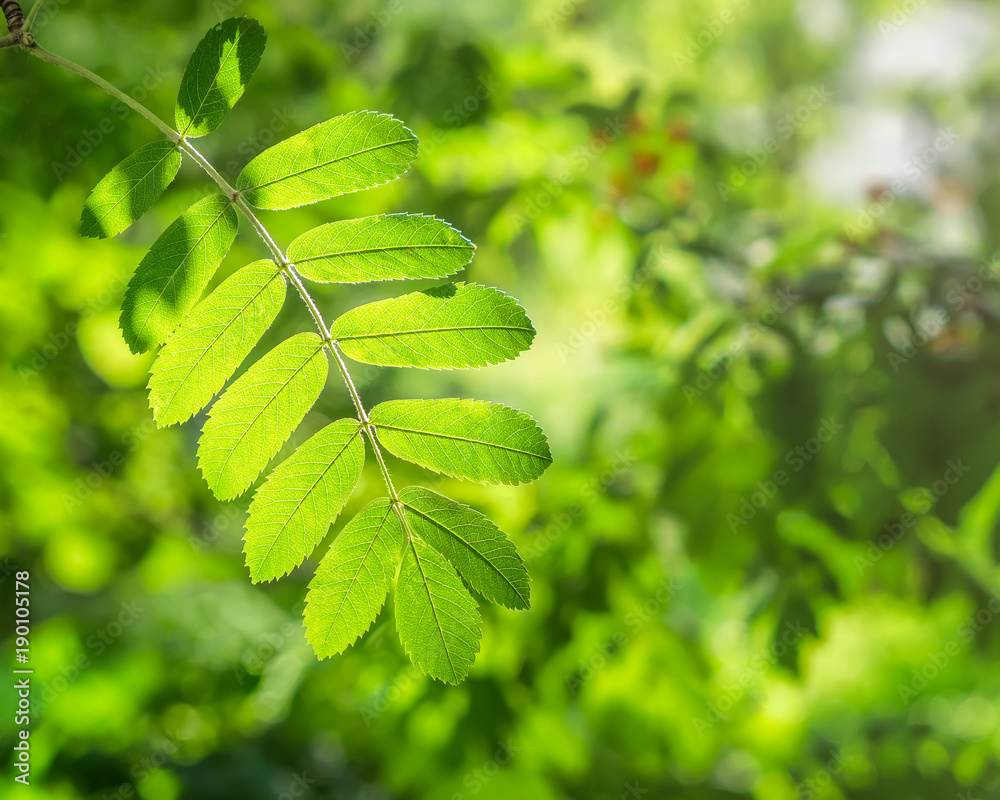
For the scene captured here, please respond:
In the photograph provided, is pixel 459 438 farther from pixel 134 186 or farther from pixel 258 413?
pixel 134 186

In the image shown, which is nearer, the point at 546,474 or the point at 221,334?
the point at 221,334

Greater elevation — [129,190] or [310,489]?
[129,190]

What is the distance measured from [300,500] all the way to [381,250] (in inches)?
5.7

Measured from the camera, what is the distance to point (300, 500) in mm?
405

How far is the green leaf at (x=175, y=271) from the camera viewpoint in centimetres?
41

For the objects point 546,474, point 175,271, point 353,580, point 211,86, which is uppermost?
point 211,86

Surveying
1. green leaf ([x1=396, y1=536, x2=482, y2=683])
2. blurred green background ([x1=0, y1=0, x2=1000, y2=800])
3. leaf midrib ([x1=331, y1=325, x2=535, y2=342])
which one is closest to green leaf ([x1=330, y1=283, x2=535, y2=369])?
leaf midrib ([x1=331, y1=325, x2=535, y2=342])

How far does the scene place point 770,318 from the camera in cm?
124

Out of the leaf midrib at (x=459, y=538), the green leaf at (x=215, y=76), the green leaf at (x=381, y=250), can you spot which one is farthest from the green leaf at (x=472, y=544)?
the green leaf at (x=215, y=76)

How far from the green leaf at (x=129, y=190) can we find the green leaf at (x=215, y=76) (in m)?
0.02

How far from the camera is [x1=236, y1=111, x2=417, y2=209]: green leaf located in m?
0.41

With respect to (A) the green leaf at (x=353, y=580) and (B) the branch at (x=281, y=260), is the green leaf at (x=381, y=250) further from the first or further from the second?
Answer: (A) the green leaf at (x=353, y=580)

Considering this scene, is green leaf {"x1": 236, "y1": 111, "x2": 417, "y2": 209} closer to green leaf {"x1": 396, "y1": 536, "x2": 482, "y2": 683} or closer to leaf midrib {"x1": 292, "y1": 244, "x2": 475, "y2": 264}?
leaf midrib {"x1": 292, "y1": 244, "x2": 475, "y2": 264}

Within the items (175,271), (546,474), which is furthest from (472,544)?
(546,474)
